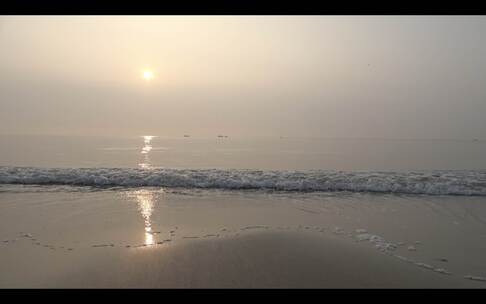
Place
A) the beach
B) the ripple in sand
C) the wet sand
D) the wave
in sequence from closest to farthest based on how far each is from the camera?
the wet sand → the beach → the ripple in sand → the wave

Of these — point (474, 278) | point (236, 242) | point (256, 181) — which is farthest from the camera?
point (256, 181)

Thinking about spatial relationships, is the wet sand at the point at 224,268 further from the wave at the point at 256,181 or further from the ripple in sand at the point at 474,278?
the wave at the point at 256,181

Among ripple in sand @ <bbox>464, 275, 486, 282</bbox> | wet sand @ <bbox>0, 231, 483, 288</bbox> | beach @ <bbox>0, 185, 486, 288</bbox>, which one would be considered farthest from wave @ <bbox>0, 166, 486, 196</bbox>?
ripple in sand @ <bbox>464, 275, 486, 282</bbox>

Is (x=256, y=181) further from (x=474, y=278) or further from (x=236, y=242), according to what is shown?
(x=474, y=278)

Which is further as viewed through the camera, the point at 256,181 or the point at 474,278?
the point at 256,181

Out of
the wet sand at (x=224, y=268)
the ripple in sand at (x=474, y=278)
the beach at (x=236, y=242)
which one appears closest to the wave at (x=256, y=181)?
the beach at (x=236, y=242)

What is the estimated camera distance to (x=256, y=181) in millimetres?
13633

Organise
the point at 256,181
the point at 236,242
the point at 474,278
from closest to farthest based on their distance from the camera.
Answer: the point at 474,278
the point at 236,242
the point at 256,181

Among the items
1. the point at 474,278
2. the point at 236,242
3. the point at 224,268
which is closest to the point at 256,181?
the point at 236,242

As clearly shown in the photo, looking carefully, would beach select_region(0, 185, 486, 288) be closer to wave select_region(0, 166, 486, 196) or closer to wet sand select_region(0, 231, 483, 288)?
wet sand select_region(0, 231, 483, 288)

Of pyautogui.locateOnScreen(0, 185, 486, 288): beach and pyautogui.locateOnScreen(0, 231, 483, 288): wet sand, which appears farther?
pyautogui.locateOnScreen(0, 185, 486, 288): beach

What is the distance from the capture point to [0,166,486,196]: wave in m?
12.9
